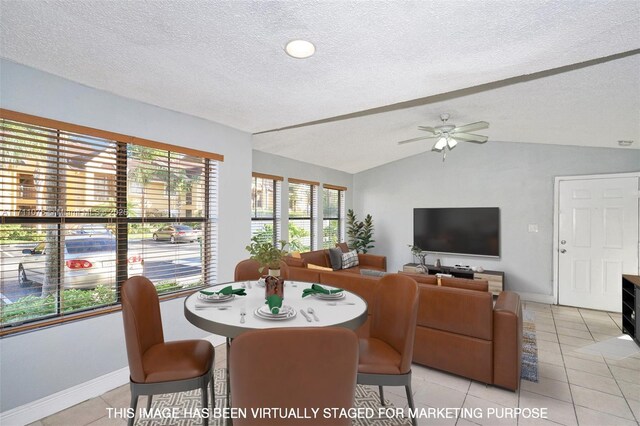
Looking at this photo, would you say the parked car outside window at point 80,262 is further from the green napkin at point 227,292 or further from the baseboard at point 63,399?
the green napkin at point 227,292

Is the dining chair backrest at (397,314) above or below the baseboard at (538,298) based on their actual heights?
above

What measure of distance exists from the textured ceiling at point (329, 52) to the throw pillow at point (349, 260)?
9.87 ft

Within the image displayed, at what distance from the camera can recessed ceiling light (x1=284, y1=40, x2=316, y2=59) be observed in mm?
1883

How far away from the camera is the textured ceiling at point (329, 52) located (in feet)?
5.26

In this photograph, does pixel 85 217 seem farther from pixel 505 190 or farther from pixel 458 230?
pixel 505 190

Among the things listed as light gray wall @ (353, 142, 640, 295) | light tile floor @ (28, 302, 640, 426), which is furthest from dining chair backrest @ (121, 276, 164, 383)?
light gray wall @ (353, 142, 640, 295)

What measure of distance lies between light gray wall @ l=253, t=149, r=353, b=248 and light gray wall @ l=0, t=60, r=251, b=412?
1544 mm

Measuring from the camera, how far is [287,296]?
6.97 feet

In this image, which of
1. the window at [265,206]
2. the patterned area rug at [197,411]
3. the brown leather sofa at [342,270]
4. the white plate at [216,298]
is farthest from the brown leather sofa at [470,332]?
the window at [265,206]

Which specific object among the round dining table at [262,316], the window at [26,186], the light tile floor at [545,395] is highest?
the window at [26,186]

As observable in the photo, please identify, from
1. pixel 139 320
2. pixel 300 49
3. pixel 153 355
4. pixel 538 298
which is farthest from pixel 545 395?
pixel 538 298

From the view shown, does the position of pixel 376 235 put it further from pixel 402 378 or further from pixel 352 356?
pixel 352 356

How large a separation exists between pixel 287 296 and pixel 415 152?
5094mm

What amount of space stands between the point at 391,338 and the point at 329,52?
191 centimetres
